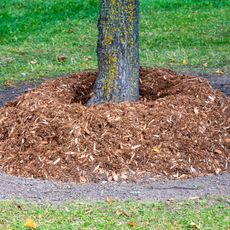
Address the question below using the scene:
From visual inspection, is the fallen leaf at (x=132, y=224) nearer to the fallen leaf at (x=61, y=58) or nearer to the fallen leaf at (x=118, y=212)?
the fallen leaf at (x=118, y=212)

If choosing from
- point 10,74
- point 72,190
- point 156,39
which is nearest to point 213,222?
point 72,190

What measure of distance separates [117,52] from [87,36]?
628cm

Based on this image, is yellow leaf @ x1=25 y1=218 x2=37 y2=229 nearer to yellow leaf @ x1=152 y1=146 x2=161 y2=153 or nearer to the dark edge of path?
the dark edge of path

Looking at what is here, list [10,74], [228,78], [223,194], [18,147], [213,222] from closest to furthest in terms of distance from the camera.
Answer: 1. [213,222]
2. [223,194]
3. [18,147]
4. [228,78]
5. [10,74]

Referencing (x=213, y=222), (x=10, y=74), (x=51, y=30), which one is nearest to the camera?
(x=213, y=222)

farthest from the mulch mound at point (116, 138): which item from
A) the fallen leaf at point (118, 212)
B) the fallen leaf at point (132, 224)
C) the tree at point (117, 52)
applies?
the fallen leaf at point (132, 224)

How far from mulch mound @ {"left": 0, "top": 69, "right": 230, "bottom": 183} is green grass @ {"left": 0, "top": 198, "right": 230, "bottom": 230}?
835 mm

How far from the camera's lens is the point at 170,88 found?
8062 mm

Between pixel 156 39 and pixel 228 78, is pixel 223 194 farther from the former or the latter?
pixel 156 39

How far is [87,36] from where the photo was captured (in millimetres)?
13906

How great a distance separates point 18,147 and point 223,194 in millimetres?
2161

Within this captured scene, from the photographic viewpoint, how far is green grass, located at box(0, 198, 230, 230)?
17.7 feet

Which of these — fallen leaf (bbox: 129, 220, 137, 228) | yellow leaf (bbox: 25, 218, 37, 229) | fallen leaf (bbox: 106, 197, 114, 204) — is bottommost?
fallen leaf (bbox: 106, 197, 114, 204)

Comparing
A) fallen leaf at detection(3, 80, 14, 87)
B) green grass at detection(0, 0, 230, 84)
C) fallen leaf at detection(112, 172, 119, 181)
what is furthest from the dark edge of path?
green grass at detection(0, 0, 230, 84)
